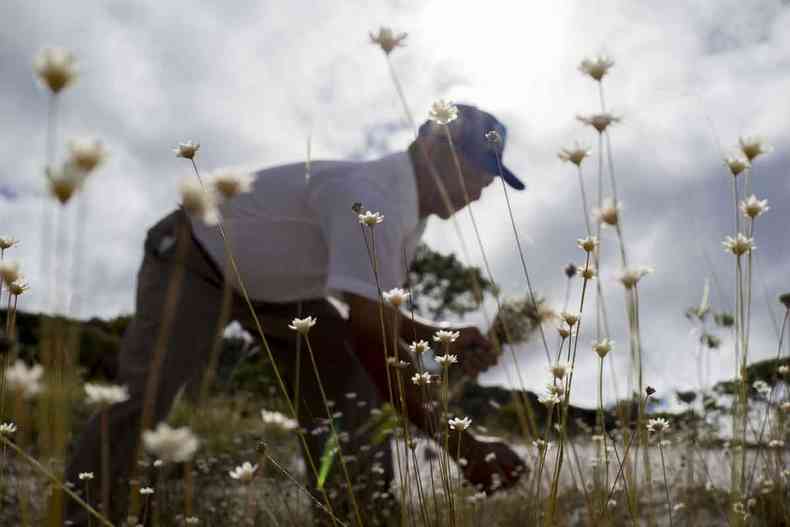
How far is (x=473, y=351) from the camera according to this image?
7.34ft

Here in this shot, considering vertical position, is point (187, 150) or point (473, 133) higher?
point (473, 133)

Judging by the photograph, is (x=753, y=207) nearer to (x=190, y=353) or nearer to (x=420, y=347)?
(x=420, y=347)

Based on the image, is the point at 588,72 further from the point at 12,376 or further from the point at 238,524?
the point at 238,524

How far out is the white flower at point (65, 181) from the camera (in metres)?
0.66

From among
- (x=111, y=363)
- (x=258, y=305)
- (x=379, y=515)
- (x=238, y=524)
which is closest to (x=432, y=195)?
(x=258, y=305)

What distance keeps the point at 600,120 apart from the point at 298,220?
150cm

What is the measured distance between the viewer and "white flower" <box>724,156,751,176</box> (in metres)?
1.43

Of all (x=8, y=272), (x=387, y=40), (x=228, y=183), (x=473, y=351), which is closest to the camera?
(x=228, y=183)

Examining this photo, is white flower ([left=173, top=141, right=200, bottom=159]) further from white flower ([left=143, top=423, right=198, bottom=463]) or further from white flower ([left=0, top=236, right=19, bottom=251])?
white flower ([left=143, top=423, right=198, bottom=463])

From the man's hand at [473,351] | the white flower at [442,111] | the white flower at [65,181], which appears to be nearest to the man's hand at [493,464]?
the man's hand at [473,351]

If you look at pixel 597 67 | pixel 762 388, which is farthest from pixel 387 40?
pixel 762 388

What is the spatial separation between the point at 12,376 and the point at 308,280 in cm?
200

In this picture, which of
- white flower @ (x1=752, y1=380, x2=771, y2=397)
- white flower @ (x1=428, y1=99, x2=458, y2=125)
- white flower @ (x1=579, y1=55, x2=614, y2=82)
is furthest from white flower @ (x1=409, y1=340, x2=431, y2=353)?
white flower @ (x1=752, y1=380, x2=771, y2=397)

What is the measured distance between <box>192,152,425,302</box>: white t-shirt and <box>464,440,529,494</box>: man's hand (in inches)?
27.0
